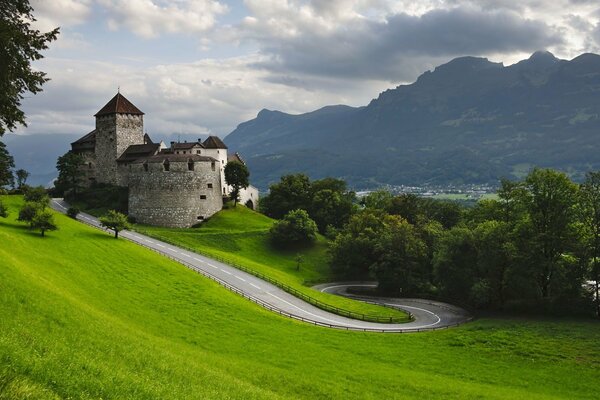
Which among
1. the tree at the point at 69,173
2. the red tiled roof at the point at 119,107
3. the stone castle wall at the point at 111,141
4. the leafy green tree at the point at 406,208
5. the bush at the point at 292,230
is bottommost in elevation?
the bush at the point at 292,230

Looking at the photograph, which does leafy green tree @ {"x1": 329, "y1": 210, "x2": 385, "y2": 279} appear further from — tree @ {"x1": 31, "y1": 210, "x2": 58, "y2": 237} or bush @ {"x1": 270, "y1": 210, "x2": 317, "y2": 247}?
tree @ {"x1": 31, "y1": 210, "x2": 58, "y2": 237}

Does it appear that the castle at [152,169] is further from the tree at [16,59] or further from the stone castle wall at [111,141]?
the tree at [16,59]

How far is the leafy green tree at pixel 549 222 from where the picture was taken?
175ft

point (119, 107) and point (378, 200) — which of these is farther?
point (378, 200)

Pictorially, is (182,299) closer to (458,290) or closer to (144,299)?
(144,299)

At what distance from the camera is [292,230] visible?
88750mm

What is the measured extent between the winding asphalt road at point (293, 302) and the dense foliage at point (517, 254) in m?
4.45

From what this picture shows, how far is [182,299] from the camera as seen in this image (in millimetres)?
43312

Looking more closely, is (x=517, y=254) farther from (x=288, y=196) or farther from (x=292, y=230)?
(x=288, y=196)

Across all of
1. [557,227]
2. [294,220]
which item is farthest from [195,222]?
[557,227]

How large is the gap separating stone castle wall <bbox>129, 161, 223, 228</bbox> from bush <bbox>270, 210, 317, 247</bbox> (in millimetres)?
15292

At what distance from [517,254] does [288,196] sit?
60438 mm

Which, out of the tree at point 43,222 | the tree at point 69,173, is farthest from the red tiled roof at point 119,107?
the tree at point 43,222

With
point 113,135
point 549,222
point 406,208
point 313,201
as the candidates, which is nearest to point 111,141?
point 113,135
